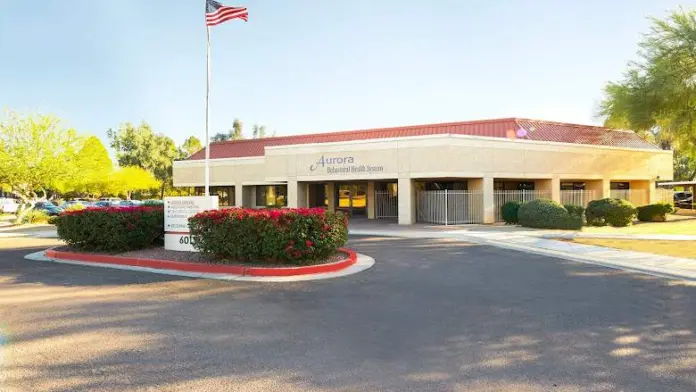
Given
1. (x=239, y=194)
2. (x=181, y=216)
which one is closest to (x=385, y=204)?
(x=239, y=194)

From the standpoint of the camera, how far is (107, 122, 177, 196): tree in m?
64.7

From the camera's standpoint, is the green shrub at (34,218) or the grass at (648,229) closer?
the grass at (648,229)

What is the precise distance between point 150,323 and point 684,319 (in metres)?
7.66

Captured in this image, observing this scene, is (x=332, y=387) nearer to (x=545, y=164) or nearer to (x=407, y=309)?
(x=407, y=309)

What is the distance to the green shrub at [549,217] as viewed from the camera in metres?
23.0

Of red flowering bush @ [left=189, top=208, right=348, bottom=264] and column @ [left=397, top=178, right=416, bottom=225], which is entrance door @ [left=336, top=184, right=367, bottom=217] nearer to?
column @ [left=397, top=178, right=416, bottom=225]

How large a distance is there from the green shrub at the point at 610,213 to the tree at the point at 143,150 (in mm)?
55376

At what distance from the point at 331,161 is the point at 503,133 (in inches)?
442

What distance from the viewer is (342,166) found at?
92.6 ft

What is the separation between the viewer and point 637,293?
28.7 feet

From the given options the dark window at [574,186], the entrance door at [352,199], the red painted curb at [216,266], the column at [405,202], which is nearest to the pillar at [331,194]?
the entrance door at [352,199]

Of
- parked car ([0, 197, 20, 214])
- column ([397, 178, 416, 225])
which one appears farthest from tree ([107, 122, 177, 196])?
column ([397, 178, 416, 225])

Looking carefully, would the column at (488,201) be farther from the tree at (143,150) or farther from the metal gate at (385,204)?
the tree at (143,150)

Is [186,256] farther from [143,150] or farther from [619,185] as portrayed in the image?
[143,150]
